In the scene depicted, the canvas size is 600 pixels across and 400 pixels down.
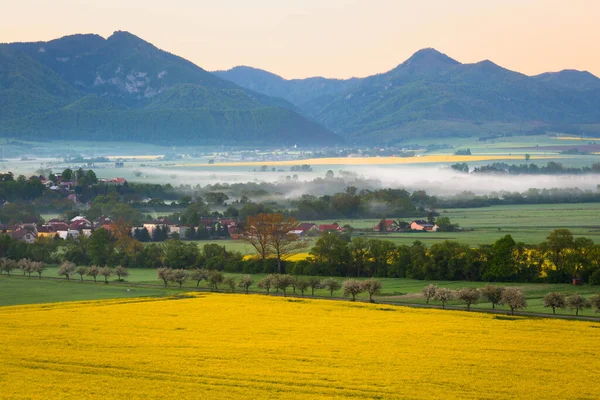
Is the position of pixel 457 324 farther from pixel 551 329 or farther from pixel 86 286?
pixel 86 286

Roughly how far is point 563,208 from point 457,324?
278ft

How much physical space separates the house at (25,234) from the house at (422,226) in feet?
130

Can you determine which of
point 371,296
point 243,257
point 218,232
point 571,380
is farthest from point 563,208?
point 571,380

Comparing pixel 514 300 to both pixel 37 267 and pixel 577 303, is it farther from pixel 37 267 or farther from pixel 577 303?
pixel 37 267

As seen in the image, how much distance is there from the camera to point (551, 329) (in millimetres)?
42000

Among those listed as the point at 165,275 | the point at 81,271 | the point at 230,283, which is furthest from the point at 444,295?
the point at 81,271

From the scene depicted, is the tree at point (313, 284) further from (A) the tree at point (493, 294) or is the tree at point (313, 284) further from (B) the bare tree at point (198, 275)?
(A) the tree at point (493, 294)

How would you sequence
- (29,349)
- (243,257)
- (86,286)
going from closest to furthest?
(29,349) < (86,286) < (243,257)

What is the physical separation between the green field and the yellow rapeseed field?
8.19 meters

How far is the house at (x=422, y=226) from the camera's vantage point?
10149cm

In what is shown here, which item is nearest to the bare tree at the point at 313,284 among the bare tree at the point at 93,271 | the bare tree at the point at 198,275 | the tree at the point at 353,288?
the tree at the point at 353,288

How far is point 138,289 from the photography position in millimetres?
64750

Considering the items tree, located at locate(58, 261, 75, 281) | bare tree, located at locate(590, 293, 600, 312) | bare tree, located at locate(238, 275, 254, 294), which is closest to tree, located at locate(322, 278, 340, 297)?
bare tree, located at locate(238, 275, 254, 294)

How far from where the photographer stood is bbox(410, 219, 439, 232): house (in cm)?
10149
